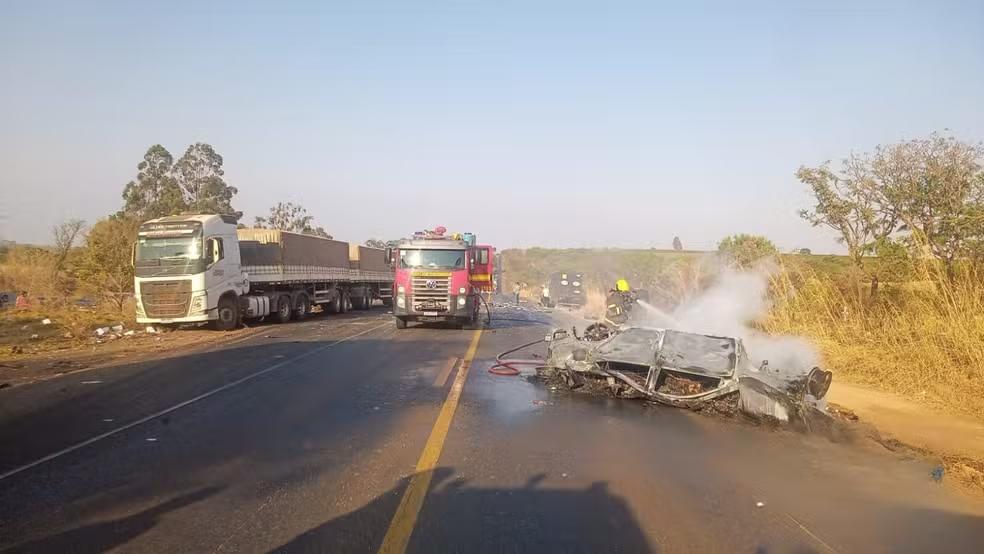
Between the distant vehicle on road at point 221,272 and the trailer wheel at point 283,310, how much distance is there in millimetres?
36

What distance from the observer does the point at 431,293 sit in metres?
20.0

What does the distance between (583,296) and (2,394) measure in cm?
3196

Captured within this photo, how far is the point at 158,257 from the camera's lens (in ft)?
64.7

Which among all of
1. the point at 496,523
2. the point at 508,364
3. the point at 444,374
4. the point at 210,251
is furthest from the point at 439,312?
the point at 496,523

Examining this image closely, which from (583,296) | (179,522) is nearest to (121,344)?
(179,522)

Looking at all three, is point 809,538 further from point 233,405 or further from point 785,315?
point 785,315

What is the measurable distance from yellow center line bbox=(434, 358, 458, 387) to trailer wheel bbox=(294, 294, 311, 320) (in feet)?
46.3

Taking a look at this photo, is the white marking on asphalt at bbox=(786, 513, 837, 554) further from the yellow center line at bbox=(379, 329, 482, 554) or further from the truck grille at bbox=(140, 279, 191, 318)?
the truck grille at bbox=(140, 279, 191, 318)

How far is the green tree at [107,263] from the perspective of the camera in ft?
90.0

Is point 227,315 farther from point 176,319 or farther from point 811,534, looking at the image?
point 811,534

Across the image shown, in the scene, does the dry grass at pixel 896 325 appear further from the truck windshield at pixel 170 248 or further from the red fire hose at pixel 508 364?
the truck windshield at pixel 170 248

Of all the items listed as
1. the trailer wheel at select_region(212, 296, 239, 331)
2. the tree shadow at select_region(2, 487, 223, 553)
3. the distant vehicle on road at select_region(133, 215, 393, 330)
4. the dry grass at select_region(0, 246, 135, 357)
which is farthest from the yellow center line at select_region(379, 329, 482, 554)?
the trailer wheel at select_region(212, 296, 239, 331)

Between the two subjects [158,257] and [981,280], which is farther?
[158,257]

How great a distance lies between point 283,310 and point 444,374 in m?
14.8
